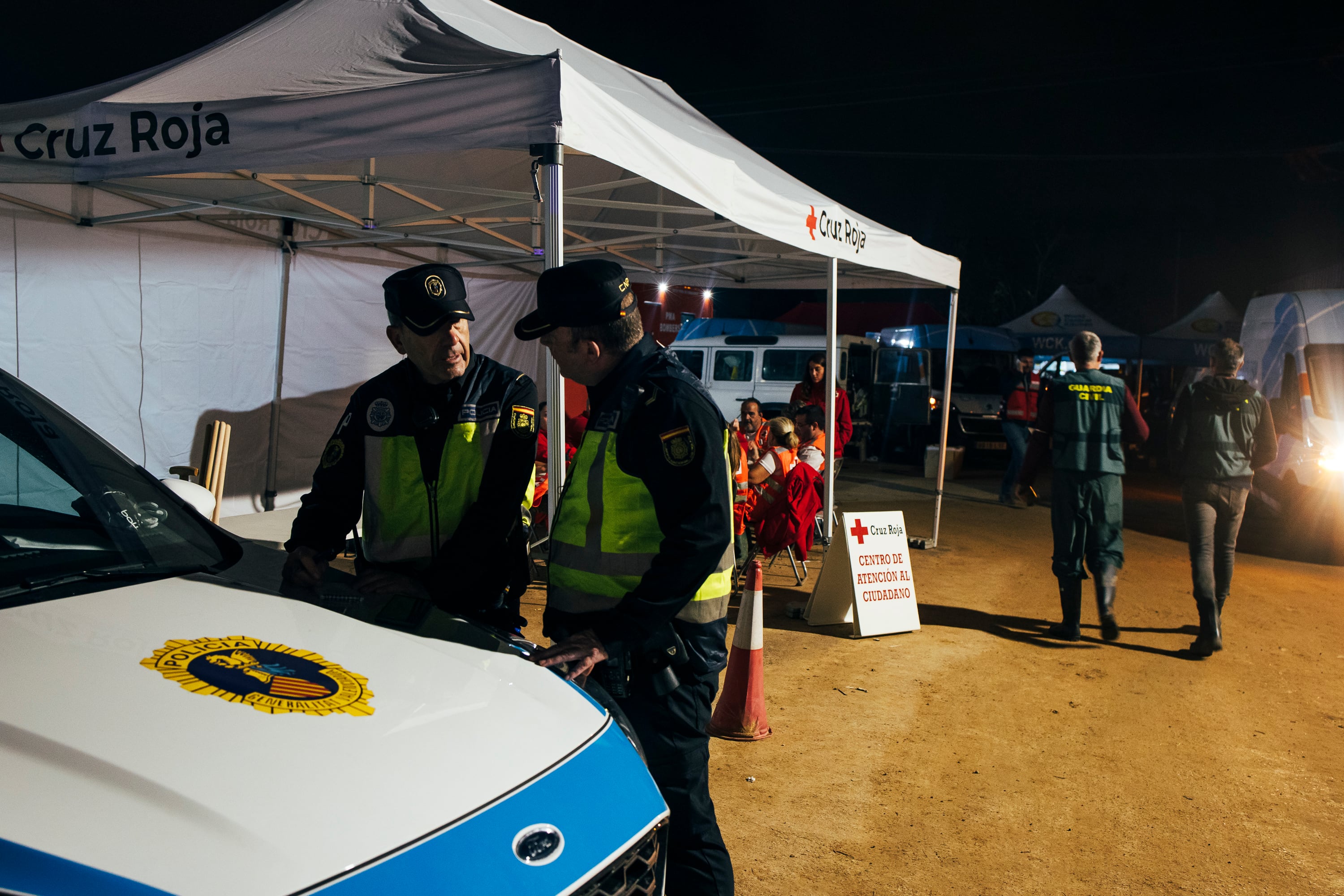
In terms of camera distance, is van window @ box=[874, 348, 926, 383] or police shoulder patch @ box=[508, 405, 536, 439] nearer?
police shoulder patch @ box=[508, 405, 536, 439]

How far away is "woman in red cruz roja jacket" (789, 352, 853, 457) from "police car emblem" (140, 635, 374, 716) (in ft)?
25.6

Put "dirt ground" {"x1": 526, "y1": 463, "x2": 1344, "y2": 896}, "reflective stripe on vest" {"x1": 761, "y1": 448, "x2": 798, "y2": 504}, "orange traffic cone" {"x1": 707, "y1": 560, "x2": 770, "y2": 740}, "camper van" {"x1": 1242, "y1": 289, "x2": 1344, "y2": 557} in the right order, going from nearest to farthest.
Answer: "dirt ground" {"x1": 526, "y1": 463, "x2": 1344, "y2": 896}, "orange traffic cone" {"x1": 707, "y1": 560, "x2": 770, "y2": 740}, "reflective stripe on vest" {"x1": 761, "y1": 448, "x2": 798, "y2": 504}, "camper van" {"x1": 1242, "y1": 289, "x2": 1344, "y2": 557}

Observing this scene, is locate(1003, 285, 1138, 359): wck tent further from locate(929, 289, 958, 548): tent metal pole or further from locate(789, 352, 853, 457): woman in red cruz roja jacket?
locate(929, 289, 958, 548): tent metal pole

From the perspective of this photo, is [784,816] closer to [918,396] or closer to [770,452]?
[770,452]

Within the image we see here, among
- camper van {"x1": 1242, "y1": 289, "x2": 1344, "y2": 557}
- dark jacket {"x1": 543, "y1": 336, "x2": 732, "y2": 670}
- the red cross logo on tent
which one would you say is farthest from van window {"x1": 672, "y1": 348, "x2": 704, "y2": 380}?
dark jacket {"x1": 543, "y1": 336, "x2": 732, "y2": 670}

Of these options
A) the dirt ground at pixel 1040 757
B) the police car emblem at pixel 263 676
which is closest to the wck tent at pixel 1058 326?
the dirt ground at pixel 1040 757

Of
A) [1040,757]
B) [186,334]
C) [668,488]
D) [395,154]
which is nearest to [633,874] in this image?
[668,488]

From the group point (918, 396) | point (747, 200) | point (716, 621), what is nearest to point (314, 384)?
point (747, 200)

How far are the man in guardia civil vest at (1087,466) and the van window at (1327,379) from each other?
15.9 ft

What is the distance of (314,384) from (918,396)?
11.2m

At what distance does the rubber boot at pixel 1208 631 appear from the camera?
559 centimetres

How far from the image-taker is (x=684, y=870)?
2125mm

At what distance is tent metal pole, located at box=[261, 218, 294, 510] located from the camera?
7855mm

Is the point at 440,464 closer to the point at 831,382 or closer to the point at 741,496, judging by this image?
the point at 741,496
